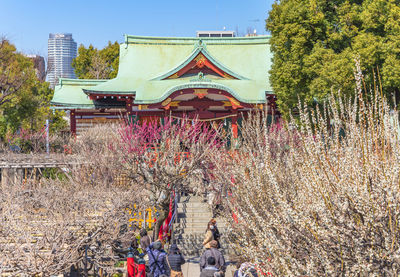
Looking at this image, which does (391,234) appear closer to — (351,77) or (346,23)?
(351,77)

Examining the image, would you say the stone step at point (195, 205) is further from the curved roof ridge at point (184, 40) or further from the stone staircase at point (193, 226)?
the curved roof ridge at point (184, 40)

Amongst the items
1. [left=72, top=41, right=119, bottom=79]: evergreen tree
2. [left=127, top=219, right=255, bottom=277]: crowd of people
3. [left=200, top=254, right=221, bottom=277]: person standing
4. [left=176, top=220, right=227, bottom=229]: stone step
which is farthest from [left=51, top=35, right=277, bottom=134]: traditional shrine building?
[left=72, top=41, right=119, bottom=79]: evergreen tree

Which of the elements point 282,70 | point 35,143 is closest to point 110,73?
point 35,143

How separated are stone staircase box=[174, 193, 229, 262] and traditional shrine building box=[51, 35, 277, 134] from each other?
413 cm

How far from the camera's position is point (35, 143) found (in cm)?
2156

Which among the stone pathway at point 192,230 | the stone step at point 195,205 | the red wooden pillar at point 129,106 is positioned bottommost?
the stone pathway at point 192,230

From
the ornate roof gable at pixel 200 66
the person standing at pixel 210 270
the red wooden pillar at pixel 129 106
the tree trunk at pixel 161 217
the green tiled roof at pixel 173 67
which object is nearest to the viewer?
the person standing at pixel 210 270

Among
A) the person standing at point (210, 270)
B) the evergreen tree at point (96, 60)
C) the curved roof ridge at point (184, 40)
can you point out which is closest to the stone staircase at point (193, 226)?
the person standing at point (210, 270)

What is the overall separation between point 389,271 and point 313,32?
12.5 m

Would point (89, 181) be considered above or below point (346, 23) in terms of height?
below

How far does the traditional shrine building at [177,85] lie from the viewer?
1792cm

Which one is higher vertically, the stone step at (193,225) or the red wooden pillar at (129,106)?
the red wooden pillar at (129,106)

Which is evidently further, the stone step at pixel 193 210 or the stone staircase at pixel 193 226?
the stone step at pixel 193 210

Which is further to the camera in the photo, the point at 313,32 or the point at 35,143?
the point at 35,143
